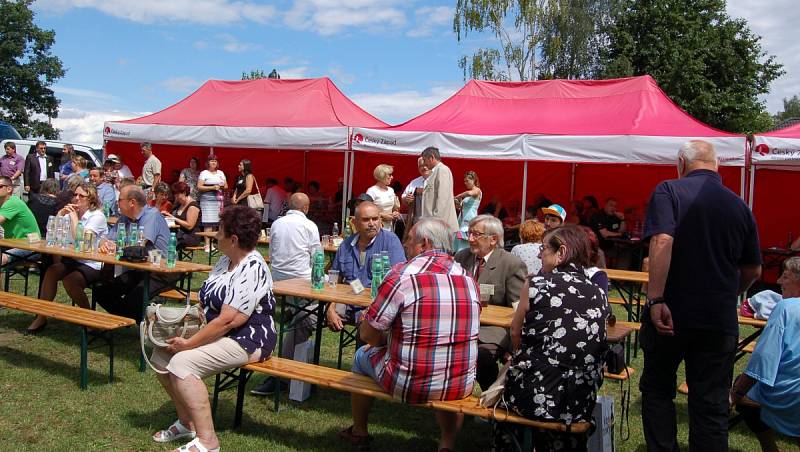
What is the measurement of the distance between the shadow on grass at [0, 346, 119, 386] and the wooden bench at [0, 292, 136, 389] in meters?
0.06

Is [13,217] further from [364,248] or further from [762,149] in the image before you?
[762,149]

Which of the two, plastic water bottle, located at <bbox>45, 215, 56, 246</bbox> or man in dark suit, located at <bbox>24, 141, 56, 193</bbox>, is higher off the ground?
man in dark suit, located at <bbox>24, 141, 56, 193</bbox>

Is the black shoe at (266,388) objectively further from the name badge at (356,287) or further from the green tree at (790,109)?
the green tree at (790,109)

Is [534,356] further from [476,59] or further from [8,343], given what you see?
[476,59]

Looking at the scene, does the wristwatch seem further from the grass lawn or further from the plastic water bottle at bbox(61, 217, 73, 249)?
the plastic water bottle at bbox(61, 217, 73, 249)

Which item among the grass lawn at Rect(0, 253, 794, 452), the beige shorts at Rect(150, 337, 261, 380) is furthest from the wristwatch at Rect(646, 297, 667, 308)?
the beige shorts at Rect(150, 337, 261, 380)

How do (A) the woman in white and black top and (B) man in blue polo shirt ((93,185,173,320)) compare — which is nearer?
(B) man in blue polo shirt ((93,185,173,320))

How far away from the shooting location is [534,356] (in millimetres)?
2908

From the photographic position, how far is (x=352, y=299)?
4.01m

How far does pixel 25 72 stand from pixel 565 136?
39.2 m

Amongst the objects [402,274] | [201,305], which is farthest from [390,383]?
[201,305]

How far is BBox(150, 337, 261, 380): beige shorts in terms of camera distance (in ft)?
10.9

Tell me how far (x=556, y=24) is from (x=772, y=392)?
23669 millimetres

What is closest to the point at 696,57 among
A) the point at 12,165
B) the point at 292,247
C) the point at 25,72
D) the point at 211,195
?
the point at 211,195
